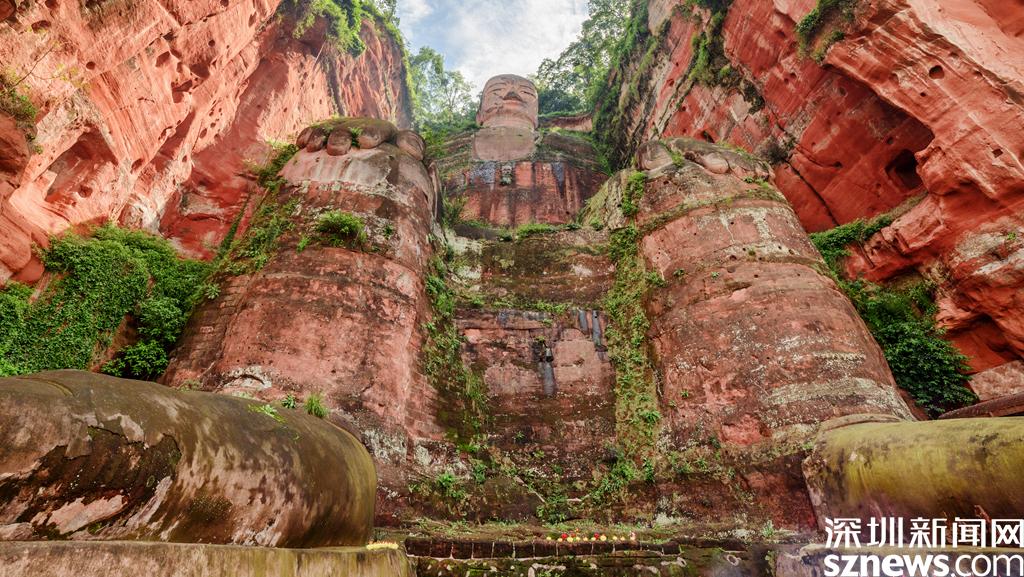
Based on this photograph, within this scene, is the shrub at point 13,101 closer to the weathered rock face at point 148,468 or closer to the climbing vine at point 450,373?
the weathered rock face at point 148,468

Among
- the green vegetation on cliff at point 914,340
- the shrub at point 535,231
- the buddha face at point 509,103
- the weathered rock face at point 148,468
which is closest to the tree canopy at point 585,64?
the buddha face at point 509,103

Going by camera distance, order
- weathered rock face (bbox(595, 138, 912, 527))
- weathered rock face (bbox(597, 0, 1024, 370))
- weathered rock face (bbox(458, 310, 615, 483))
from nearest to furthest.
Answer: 1. weathered rock face (bbox(595, 138, 912, 527))
2. weathered rock face (bbox(597, 0, 1024, 370))
3. weathered rock face (bbox(458, 310, 615, 483))

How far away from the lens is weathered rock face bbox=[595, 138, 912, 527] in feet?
25.4

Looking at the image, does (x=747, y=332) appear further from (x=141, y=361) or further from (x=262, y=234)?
(x=141, y=361)

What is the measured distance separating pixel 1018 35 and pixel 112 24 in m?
16.6

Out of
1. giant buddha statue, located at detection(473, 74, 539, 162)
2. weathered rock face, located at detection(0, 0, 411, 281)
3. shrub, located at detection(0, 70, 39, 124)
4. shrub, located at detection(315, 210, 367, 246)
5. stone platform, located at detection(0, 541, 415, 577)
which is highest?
giant buddha statue, located at detection(473, 74, 539, 162)

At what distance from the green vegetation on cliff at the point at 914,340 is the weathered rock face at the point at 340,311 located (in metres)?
8.93

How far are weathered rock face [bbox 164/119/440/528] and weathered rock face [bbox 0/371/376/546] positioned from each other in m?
3.92

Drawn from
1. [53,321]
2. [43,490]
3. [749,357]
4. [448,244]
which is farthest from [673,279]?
[53,321]

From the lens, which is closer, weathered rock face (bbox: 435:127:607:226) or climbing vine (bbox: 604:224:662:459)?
climbing vine (bbox: 604:224:662:459)

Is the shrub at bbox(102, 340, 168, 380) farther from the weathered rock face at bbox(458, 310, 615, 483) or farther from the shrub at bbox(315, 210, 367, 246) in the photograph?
the weathered rock face at bbox(458, 310, 615, 483)

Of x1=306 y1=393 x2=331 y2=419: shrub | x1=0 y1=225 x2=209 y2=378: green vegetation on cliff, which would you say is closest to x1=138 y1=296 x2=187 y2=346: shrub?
x1=0 y1=225 x2=209 y2=378: green vegetation on cliff

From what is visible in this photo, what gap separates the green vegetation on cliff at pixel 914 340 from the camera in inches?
356

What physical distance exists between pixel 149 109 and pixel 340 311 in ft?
21.4
